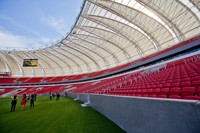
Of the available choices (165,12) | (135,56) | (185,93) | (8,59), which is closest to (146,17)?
(165,12)

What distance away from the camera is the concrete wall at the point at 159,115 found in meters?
2.21

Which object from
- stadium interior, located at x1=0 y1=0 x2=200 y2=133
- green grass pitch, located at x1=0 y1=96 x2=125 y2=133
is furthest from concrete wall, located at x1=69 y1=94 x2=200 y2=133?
green grass pitch, located at x1=0 y1=96 x2=125 y2=133

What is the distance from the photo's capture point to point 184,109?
7.73ft

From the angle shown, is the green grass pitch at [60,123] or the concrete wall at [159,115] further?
the green grass pitch at [60,123]

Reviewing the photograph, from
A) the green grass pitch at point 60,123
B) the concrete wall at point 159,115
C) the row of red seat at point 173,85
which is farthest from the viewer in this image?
the green grass pitch at point 60,123

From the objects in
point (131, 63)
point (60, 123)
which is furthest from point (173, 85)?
point (131, 63)

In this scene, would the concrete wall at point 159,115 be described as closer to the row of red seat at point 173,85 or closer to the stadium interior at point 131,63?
the stadium interior at point 131,63

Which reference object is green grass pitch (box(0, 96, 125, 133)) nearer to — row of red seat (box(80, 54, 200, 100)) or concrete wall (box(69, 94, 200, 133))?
concrete wall (box(69, 94, 200, 133))

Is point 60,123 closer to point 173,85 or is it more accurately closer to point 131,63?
point 173,85

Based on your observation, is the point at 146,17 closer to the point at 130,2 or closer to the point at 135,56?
the point at 130,2

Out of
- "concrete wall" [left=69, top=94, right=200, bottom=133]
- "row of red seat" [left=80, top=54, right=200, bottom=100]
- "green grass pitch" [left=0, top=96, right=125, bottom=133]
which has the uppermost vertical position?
"row of red seat" [left=80, top=54, right=200, bottom=100]

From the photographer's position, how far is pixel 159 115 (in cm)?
303

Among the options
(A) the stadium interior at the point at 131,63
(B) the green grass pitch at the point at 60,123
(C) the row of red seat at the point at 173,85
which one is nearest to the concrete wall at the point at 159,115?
(A) the stadium interior at the point at 131,63

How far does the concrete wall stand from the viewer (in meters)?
2.21
